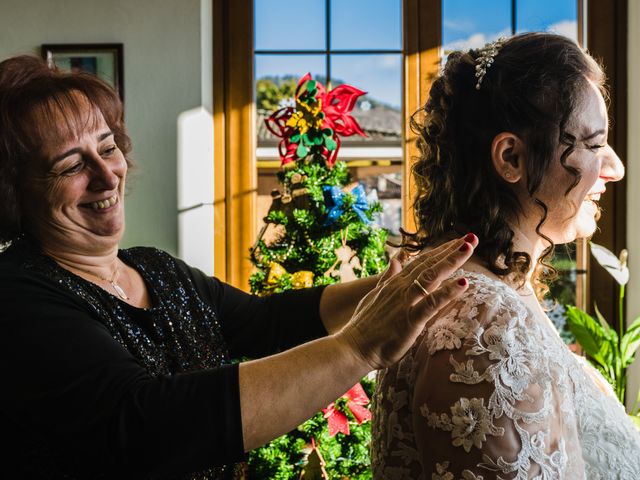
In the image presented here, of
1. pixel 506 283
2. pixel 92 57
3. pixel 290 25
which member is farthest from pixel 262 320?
pixel 290 25

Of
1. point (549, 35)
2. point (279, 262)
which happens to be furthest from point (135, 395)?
point (279, 262)

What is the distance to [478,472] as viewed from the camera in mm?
908

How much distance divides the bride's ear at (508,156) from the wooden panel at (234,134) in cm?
167

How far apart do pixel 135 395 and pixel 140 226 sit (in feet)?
5.15

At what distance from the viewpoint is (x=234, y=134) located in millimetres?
2650

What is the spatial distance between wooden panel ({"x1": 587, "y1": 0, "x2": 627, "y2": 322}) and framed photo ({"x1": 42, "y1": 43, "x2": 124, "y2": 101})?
1.86m

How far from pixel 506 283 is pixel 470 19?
1.89 meters

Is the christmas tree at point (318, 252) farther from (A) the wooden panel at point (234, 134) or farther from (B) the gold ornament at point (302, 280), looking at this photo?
(A) the wooden panel at point (234, 134)

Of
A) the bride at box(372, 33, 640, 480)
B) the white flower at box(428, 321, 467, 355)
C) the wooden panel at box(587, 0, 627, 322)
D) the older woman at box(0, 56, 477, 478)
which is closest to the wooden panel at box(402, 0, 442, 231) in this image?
the wooden panel at box(587, 0, 627, 322)

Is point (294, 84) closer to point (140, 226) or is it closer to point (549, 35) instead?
point (140, 226)

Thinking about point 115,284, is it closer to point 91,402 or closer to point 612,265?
point 91,402

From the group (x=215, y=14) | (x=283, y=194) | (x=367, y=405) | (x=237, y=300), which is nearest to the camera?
(x=237, y=300)

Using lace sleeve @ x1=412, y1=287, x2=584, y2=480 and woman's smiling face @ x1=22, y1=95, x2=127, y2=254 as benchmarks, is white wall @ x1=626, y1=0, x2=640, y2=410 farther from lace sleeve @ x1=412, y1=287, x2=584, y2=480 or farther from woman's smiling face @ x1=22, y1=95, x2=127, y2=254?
woman's smiling face @ x1=22, y1=95, x2=127, y2=254

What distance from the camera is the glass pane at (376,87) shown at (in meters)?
2.69
